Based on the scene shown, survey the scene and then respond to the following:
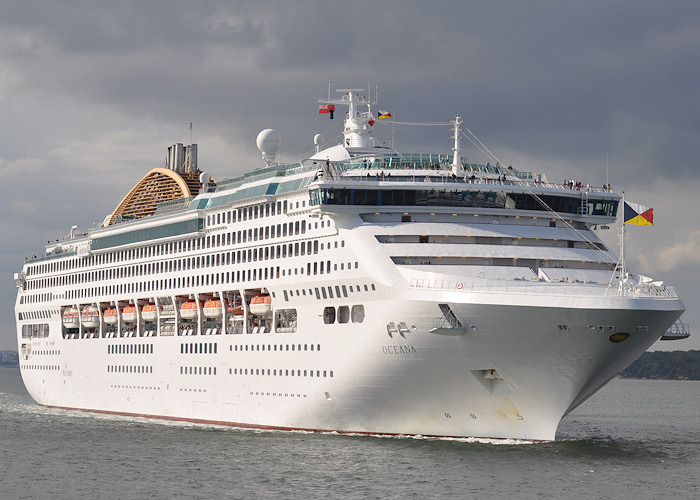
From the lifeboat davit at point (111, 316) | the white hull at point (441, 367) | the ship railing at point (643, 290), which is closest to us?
the white hull at point (441, 367)

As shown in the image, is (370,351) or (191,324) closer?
(370,351)

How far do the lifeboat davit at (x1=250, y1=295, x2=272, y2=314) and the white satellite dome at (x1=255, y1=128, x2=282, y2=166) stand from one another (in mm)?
9253

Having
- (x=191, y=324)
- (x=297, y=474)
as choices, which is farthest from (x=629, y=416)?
(x=297, y=474)

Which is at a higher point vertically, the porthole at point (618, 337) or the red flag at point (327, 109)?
the red flag at point (327, 109)

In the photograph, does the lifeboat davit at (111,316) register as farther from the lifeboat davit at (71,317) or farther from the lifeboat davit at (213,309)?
the lifeboat davit at (213,309)

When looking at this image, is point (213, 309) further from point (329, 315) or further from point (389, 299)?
point (389, 299)

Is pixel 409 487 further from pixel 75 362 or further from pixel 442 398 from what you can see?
pixel 75 362

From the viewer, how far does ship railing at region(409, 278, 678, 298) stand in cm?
3997

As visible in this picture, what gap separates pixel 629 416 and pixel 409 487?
47976 mm

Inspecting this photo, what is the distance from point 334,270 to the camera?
4538 centimetres

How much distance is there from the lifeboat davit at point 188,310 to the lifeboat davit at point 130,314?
21.8 ft

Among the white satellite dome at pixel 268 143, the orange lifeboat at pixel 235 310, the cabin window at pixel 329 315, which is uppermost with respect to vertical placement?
the white satellite dome at pixel 268 143

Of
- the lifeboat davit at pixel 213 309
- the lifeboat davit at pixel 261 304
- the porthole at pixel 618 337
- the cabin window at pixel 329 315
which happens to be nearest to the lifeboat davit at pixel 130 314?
the lifeboat davit at pixel 213 309

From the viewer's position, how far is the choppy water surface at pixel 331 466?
115ft
